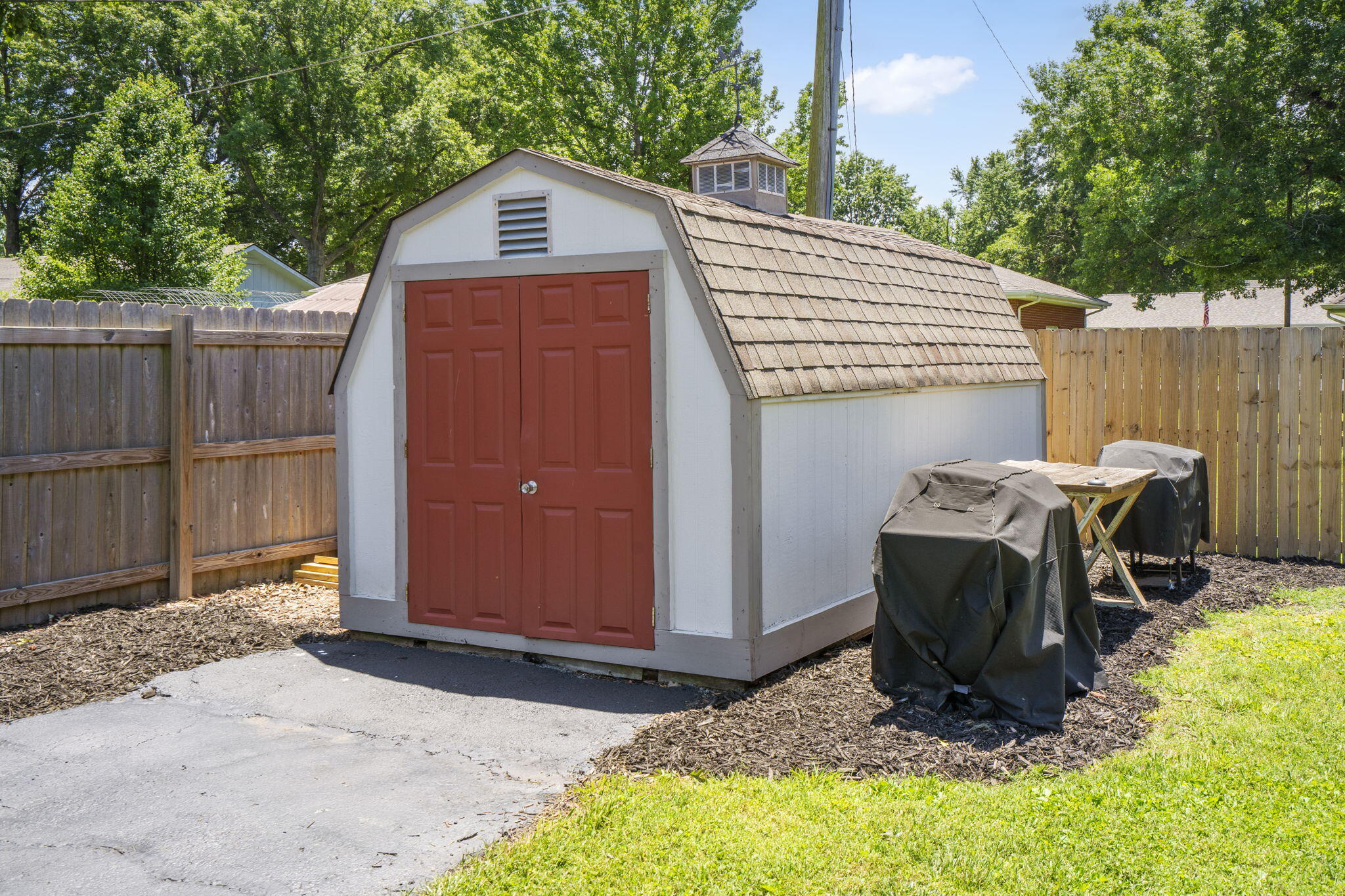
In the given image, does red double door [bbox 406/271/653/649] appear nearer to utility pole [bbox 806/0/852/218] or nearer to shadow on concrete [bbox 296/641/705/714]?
shadow on concrete [bbox 296/641/705/714]

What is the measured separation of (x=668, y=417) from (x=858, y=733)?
205 centimetres

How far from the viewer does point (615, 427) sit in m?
6.05

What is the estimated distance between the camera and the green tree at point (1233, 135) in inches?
783

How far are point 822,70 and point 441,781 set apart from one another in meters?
8.29

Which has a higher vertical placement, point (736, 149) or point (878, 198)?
point (878, 198)

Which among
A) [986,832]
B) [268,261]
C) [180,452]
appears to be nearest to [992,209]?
[268,261]

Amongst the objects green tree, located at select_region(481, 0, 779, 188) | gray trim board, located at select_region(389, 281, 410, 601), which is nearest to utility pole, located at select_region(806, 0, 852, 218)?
gray trim board, located at select_region(389, 281, 410, 601)

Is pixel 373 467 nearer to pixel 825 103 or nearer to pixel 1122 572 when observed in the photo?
pixel 1122 572

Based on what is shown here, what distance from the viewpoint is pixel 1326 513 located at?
8961 mm

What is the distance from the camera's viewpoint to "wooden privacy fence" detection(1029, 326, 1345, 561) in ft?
29.5

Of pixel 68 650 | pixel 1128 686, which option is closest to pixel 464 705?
pixel 68 650

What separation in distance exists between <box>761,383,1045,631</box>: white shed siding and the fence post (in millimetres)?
4880

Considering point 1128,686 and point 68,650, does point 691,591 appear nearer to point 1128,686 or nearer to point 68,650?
point 1128,686

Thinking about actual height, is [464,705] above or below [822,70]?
below
